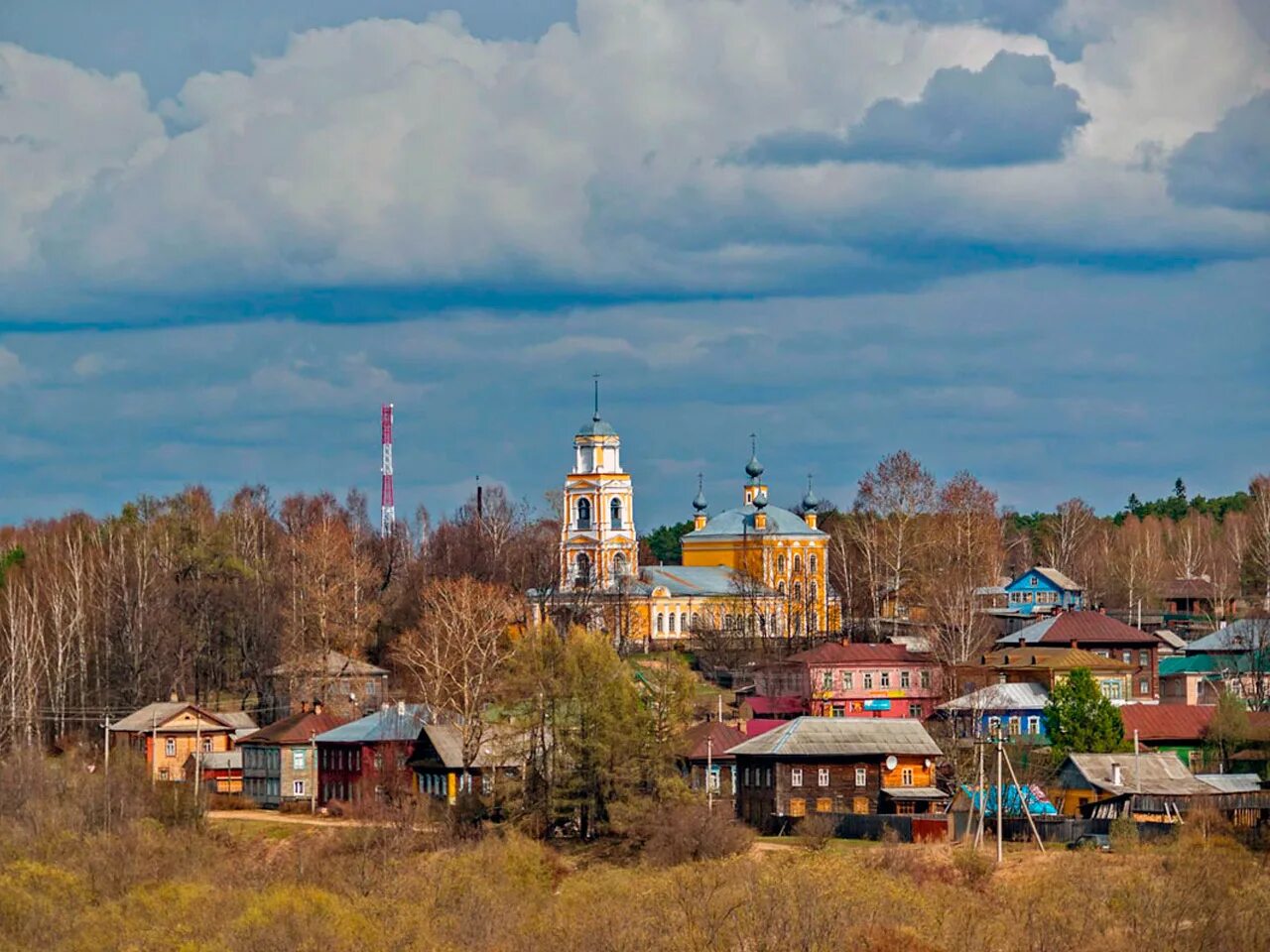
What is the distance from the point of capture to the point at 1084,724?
68.4 m

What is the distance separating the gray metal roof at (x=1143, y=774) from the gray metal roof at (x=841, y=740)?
12.6 feet

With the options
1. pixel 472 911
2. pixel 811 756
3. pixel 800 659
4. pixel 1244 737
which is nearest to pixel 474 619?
pixel 800 659

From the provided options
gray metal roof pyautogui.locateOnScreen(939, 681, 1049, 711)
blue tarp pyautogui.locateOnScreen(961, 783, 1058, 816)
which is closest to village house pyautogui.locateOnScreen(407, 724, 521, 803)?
blue tarp pyautogui.locateOnScreen(961, 783, 1058, 816)

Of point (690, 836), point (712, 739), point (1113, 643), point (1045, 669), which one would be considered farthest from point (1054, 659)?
point (690, 836)

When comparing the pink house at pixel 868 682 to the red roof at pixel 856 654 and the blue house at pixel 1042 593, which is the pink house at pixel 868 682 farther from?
the blue house at pixel 1042 593

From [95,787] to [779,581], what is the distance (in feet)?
162

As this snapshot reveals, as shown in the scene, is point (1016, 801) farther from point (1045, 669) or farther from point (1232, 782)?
point (1045, 669)

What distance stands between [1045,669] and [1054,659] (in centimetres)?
141

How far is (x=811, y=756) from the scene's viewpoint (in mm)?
64812

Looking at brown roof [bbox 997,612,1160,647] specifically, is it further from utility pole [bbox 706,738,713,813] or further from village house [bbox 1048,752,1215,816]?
utility pole [bbox 706,738,713,813]

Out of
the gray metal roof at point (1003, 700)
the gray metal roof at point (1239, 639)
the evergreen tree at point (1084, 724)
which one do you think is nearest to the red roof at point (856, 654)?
the gray metal roof at point (1003, 700)

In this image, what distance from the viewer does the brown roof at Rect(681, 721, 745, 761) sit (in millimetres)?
68062

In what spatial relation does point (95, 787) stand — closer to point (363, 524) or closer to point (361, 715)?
point (361, 715)

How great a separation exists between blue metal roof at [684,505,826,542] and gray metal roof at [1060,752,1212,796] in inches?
1917
